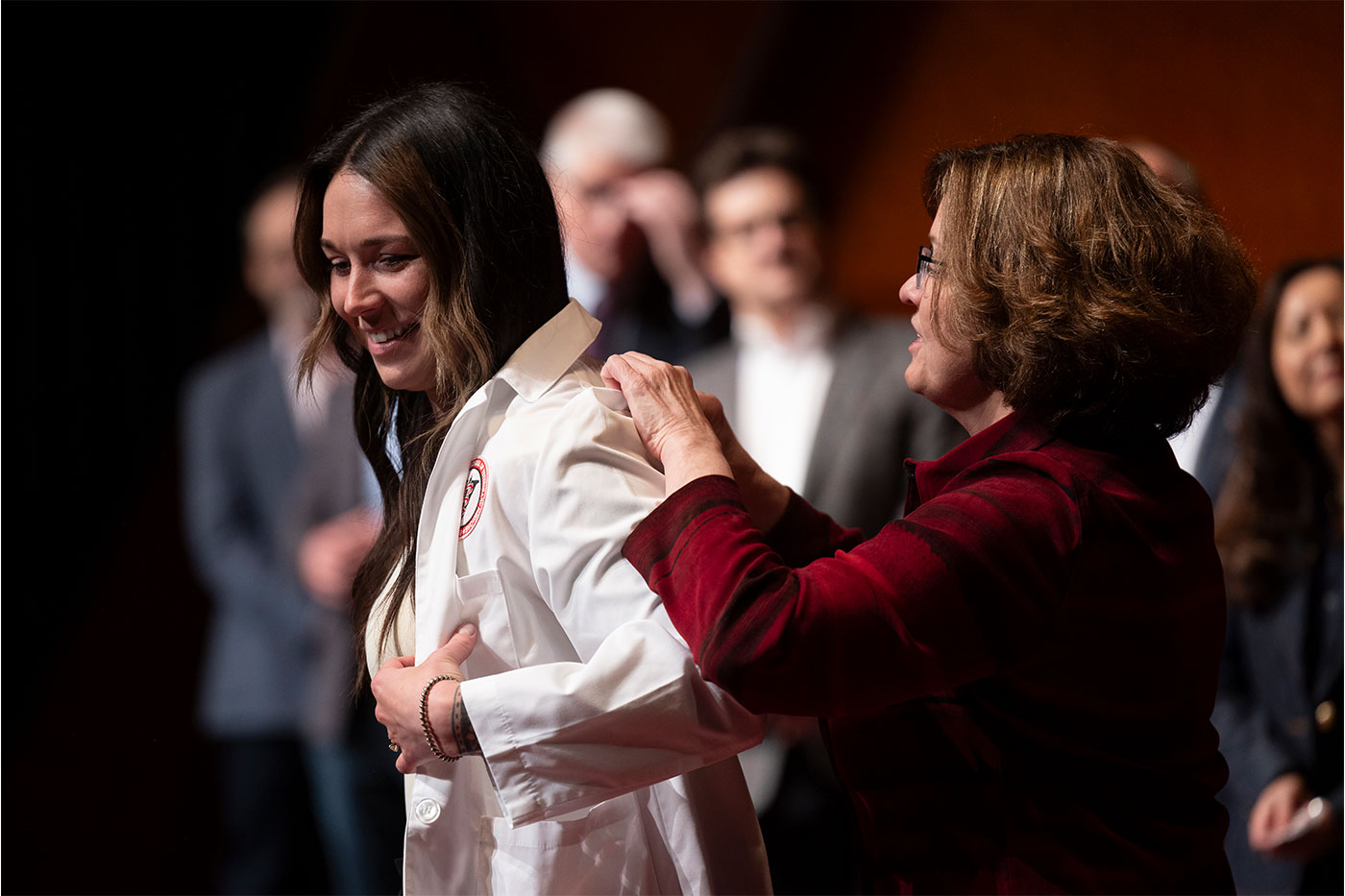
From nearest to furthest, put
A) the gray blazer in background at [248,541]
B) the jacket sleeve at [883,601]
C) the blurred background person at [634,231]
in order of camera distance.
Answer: the jacket sleeve at [883,601] < the gray blazer in background at [248,541] < the blurred background person at [634,231]

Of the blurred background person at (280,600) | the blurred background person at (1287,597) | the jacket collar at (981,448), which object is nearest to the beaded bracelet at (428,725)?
the jacket collar at (981,448)

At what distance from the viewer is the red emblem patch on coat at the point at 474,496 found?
1.36m

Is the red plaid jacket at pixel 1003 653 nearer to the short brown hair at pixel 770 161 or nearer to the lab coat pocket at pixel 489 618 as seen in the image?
the lab coat pocket at pixel 489 618

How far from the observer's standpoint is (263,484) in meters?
3.59

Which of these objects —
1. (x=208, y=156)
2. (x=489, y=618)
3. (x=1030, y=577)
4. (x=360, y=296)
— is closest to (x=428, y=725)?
(x=489, y=618)

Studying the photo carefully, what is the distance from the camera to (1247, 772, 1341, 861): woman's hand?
7.66 feet

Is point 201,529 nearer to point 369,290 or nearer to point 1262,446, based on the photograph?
point 369,290

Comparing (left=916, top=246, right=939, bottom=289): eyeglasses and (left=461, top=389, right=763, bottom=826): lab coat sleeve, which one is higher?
(left=916, top=246, right=939, bottom=289): eyeglasses

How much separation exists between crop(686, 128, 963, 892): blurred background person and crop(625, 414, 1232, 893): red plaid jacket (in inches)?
57.8

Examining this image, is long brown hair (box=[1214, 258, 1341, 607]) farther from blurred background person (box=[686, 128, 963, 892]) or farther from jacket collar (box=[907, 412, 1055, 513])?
jacket collar (box=[907, 412, 1055, 513])

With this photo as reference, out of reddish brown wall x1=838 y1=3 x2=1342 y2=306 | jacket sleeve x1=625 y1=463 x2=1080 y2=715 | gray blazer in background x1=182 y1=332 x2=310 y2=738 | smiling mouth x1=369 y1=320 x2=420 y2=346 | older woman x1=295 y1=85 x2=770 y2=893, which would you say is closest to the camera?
jacket sleeve x1=625 y1=463 x2=1080 y2=715

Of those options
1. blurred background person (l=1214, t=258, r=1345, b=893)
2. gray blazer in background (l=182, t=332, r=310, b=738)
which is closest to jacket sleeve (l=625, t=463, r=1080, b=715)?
blurred background person (l=1214, t=258, r=1345, b=893)

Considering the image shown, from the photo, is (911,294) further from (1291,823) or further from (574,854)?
(1291,823)

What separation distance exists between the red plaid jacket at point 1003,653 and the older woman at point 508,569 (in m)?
0.09
